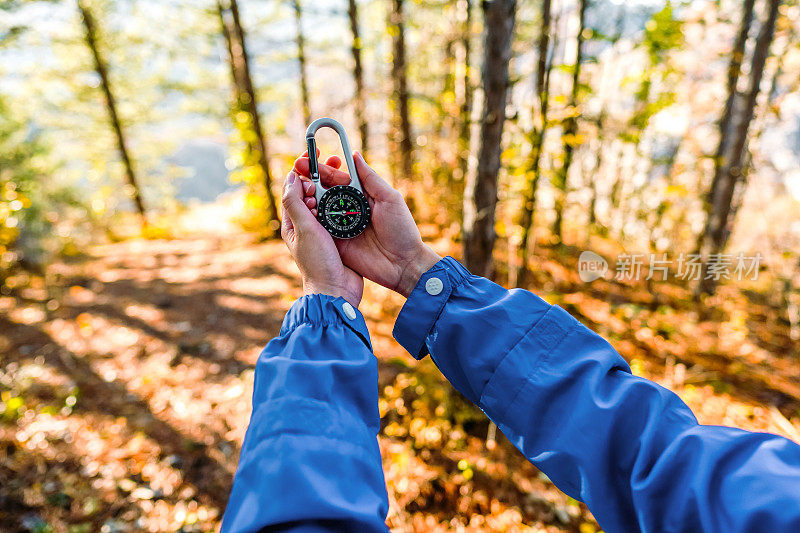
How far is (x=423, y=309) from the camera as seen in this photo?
5.51ft

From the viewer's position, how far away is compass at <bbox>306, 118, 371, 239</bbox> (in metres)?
2.18

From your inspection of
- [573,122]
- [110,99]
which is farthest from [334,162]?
[110,99]

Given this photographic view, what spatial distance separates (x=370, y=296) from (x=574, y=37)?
16.8 feet

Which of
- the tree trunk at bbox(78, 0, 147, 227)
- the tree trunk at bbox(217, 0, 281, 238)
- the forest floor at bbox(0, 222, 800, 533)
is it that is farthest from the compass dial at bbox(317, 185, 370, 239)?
the tree trunk at bbox(78, 0, 147, 227)

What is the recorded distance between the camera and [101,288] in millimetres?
7820

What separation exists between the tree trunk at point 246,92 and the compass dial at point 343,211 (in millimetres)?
9337

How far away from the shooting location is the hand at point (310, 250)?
197 centimetres

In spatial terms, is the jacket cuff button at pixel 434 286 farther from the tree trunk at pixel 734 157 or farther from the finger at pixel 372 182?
the tree trunk at pixel 734 157

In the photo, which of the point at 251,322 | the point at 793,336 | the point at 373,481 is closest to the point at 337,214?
the point at 373,481

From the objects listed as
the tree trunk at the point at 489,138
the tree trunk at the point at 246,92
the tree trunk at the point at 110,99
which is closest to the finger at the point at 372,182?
the tree trunk at the point at 489,138

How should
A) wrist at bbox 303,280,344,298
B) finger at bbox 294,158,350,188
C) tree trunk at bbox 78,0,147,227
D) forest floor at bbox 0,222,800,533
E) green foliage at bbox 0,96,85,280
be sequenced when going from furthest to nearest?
1. tree trunk at bbox 78,0,147,227
2. green foliage at bbox 0,96,85,280
3. forest floor at bbox 0,222,800,533
4. finger at bbox 294,158,350,188
5. wrist at bbox 303,280,344,298

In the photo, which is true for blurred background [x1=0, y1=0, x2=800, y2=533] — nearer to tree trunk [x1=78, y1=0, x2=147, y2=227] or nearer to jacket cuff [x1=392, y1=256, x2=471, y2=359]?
tree trunk [x1=78, y1=0, x2=147, y2=227]

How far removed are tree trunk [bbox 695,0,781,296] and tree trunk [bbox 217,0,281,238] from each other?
400 inches

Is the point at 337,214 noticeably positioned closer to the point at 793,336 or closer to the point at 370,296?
the point at 370,296
